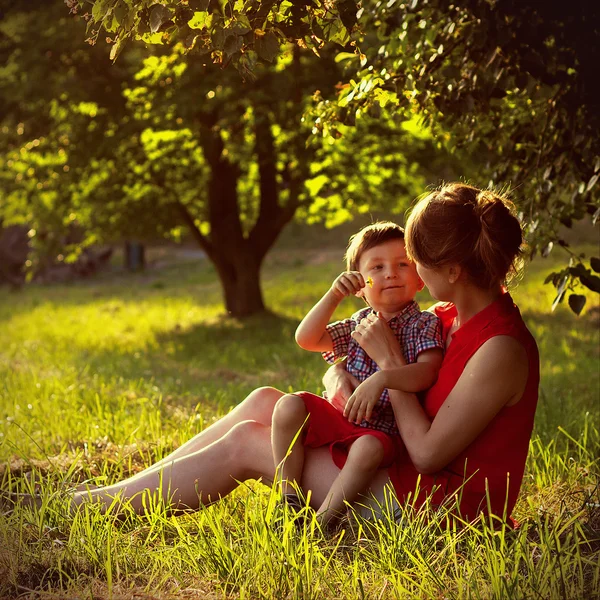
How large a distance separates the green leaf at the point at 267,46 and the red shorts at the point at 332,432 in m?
1.21

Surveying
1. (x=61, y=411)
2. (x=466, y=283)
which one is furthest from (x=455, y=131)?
(x=61, y=411)

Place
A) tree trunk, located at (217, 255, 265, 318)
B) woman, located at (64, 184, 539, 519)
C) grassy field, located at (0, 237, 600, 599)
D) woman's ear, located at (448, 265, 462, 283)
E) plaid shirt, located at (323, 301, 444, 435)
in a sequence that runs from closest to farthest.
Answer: grassy field, located at (0, 237, 600, 599) → woman, located at (64, 184, 539, 519) → woman's ear, located at (448, 265, 462, 283) → plaid shirt, located at (323, 301, 444, 435) → tree trunk, located at (217, 255, 265, 318)

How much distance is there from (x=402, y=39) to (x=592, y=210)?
132 cm

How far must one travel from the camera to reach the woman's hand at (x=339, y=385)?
324 cm

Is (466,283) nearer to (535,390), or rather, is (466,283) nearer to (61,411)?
(535,390)

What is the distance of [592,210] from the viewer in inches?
169

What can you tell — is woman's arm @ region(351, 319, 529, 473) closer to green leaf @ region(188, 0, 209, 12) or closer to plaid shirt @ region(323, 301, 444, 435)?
plaid shirt @ region(323, 301, 444, 435)

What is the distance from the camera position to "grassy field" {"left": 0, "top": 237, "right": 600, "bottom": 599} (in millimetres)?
2586

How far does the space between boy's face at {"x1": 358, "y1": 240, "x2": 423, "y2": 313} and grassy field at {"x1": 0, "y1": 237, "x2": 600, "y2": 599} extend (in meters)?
0.86

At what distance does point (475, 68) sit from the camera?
4.11m

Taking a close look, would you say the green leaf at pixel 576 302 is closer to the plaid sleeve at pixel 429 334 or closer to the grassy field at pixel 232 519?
the grassy field at pixel 232 519

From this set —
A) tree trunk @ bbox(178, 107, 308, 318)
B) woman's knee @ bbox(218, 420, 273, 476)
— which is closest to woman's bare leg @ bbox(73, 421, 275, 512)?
woman's knee @ bbox(218, 420, 273, 476)

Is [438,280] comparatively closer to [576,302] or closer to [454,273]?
[454,273]

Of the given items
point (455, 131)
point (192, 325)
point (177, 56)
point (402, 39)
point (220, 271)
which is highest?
point (177, 56)
